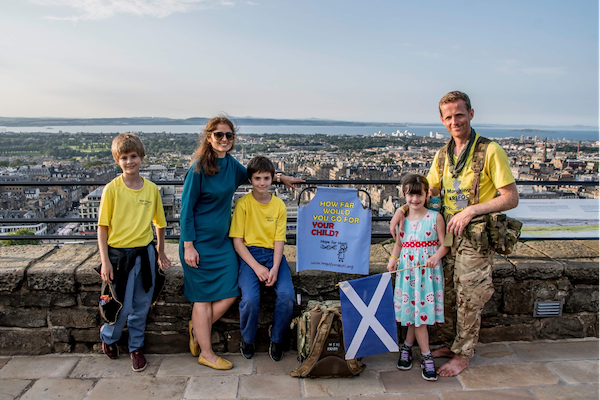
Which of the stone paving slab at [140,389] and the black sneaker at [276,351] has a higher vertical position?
the black sneaker at [276,351]

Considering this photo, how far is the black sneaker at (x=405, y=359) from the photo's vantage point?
8.79 feet

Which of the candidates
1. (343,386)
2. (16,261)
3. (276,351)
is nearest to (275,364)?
(276,351)

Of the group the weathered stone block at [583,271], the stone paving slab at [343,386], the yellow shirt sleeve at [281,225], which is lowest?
the stone paving slab at [343,386]

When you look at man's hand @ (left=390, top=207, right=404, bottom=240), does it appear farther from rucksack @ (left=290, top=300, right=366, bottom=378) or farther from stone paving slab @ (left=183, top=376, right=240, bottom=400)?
stone paving slab @ (left=183, top=376, right=240, bottom=400)

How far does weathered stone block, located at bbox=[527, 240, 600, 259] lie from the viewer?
327cm

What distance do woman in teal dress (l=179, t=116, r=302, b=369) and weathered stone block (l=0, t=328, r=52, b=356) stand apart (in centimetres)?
119

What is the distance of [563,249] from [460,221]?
1.74m

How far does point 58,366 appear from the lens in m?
2.70

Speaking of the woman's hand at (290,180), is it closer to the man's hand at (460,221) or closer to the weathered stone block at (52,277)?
the man's hand at (460,221)

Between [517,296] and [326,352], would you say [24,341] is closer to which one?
[326,352]

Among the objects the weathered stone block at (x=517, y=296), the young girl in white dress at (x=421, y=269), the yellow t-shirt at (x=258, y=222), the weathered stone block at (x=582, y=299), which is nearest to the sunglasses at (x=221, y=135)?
the yellow t-shirt at (x=258, y=222)

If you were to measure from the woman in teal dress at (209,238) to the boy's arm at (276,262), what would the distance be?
260mm

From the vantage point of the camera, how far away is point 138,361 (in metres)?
2.65

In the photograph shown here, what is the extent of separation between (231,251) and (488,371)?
2023 millimetres
